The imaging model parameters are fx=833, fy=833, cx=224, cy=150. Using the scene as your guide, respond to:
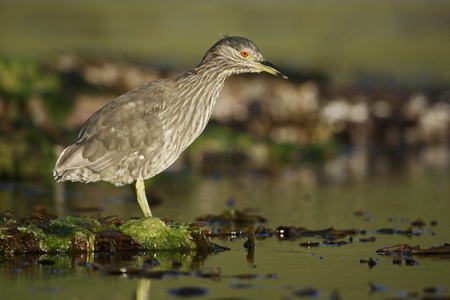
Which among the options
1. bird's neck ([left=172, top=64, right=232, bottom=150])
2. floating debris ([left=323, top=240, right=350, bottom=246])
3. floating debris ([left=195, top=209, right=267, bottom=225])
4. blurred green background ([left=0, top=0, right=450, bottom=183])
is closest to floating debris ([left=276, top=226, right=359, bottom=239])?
floating debris ([left=323, top=240, right=350, bottom=246])

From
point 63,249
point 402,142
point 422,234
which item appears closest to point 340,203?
point 422,234

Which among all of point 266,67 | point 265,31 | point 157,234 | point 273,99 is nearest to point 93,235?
point 157,234

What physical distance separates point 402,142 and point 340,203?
29.0 feet

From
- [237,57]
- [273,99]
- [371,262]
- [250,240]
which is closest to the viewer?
[371,262]

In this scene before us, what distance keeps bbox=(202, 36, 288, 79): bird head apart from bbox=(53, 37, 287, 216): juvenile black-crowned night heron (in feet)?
0.25

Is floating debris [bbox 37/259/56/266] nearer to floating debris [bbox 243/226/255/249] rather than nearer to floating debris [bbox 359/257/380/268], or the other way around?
floating debris [bbox 243/226/255/249]

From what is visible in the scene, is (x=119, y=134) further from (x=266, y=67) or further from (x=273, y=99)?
(x=273, y=99)

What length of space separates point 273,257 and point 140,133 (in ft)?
7.50

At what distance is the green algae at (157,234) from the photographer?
26.7 feet

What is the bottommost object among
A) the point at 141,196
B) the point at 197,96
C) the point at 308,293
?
the point at 308,293

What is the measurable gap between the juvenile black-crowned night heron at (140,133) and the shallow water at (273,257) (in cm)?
123

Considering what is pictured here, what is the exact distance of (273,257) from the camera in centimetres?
771

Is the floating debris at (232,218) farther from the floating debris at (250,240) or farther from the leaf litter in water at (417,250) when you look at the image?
the leaf litter in water at (417,250)

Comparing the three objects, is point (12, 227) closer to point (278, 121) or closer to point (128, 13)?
point (278, 121)
